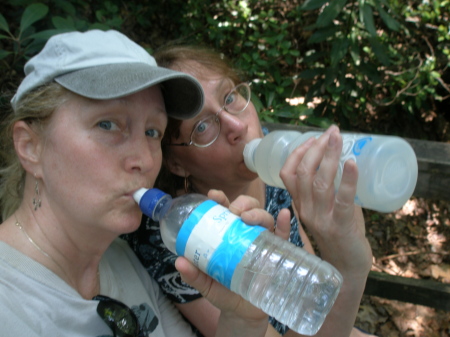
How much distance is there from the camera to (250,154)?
1.54 m

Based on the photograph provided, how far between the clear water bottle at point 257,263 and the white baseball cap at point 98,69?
322mm

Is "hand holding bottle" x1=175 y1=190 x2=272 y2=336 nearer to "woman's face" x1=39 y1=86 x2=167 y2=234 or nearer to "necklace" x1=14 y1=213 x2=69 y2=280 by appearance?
"woman's face" x1=39 y1=86 x2=167 y2=234

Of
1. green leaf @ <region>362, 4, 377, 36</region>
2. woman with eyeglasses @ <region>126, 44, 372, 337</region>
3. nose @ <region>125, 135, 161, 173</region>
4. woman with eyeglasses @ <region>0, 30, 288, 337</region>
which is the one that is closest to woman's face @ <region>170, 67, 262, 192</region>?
woman with eyeglasses @ <region>126, 44, 372, 337</region>

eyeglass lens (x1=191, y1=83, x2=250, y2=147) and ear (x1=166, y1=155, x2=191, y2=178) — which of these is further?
ear (x1=166, y1=155, x2=191, y2=178)

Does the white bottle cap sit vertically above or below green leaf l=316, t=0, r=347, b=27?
below

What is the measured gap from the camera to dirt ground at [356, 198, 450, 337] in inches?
123

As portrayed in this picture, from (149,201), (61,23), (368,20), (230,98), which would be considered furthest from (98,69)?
(368,20)

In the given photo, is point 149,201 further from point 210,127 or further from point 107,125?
point 210,127

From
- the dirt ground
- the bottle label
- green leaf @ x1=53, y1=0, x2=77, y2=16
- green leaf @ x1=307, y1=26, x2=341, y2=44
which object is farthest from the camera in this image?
the dirt ground

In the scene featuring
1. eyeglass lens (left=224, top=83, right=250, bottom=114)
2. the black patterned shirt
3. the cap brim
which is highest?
the cap brim

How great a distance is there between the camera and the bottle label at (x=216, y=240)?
943 millimetres

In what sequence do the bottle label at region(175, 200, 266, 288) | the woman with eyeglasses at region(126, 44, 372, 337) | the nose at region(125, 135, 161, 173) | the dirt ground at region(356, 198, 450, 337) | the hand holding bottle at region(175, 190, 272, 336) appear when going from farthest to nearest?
1. the dirt ground at region(356, 198, 450, 337)
2. the woman with eyeglasses at region(126, 44, 372, 337)
3. the nose at region(125, 135, 161, 173)
4. the hand holding bottle at region(175, 190, 272, 336)
5. the bottle label at region(175, 200, 266, 288)

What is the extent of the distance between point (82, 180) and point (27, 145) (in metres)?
0.25

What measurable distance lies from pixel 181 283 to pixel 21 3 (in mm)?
1687
